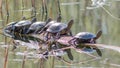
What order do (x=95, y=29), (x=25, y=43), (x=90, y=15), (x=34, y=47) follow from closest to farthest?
(x=34, y=47) → (x=25, y=43) → (x=95, y=29) → (x=90, y=15)

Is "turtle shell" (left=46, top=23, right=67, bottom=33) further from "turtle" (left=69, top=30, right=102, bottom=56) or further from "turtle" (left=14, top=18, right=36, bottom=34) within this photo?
"turtle" (left=14, top=18, right=36, bottom=34)

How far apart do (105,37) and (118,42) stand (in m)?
0.46

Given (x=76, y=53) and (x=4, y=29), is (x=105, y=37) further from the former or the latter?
(x=4, y=29)

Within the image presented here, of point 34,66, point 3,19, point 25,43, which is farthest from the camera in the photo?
point 3,19

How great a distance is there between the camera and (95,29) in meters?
5.88

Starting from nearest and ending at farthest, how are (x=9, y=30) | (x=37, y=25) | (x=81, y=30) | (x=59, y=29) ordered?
(x=59, y=29), (x=37, y=25), (x=81, y=30), (x=9, y=30)

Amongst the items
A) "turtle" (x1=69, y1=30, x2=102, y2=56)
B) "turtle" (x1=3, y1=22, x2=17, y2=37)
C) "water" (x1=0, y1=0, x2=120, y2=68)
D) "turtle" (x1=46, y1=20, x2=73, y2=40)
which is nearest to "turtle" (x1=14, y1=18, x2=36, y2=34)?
"turtle" (x1=3, y1=22, x2=17, y2=37)

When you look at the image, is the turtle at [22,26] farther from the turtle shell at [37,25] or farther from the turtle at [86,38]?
the turtle at [86,38]

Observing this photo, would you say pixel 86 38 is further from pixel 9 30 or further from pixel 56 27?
pixel 9 30

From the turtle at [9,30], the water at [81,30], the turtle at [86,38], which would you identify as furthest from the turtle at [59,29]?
the turtle at [9,30]

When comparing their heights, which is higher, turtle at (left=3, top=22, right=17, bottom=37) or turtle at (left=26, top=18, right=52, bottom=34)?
turtle at (left=26, top=18, right=52, bottom=34)

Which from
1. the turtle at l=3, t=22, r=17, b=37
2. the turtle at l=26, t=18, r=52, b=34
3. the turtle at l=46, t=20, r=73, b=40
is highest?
the turtle at l=46, t=20, r=73, b=40

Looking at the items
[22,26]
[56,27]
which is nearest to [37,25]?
[22,26]

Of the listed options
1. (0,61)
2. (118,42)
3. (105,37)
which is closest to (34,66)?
(0,61)
